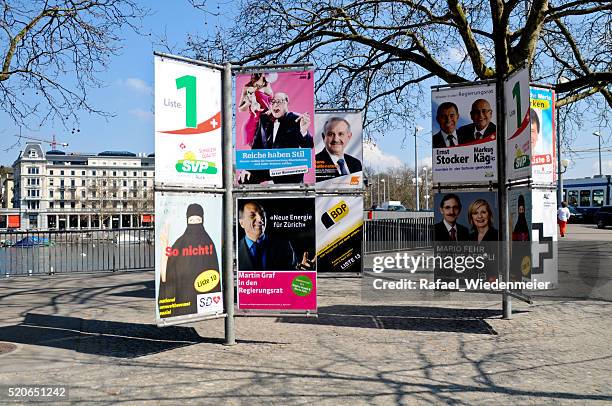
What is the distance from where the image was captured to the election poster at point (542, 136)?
29.1ft

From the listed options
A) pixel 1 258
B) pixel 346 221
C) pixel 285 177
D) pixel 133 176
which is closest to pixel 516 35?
pixel 346 221

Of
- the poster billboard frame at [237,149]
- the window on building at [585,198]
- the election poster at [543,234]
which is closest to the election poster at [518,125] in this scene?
the election poster at [543,234]

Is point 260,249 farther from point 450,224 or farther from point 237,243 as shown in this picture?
point 450,224

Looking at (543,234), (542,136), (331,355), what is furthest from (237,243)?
(542,136)

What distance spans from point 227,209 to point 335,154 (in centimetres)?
657

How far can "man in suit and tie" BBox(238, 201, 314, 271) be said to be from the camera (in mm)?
7719

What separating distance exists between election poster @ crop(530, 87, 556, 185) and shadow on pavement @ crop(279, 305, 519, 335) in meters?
2.38

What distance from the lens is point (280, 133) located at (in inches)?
304

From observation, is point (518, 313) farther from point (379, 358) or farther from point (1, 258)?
point (1, 258)

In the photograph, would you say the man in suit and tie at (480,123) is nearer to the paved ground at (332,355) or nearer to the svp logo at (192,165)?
the paved ground at (332,355)

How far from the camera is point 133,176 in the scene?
121500 millimetres

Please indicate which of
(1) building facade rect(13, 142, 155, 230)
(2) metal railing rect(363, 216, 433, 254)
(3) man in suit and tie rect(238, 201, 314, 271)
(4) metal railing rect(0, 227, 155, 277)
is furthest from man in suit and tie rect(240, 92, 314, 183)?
(1) building facade rect(13, 142, 155, 230)

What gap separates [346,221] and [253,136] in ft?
20.2

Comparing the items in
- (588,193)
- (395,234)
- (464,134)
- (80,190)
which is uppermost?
(80,190)
